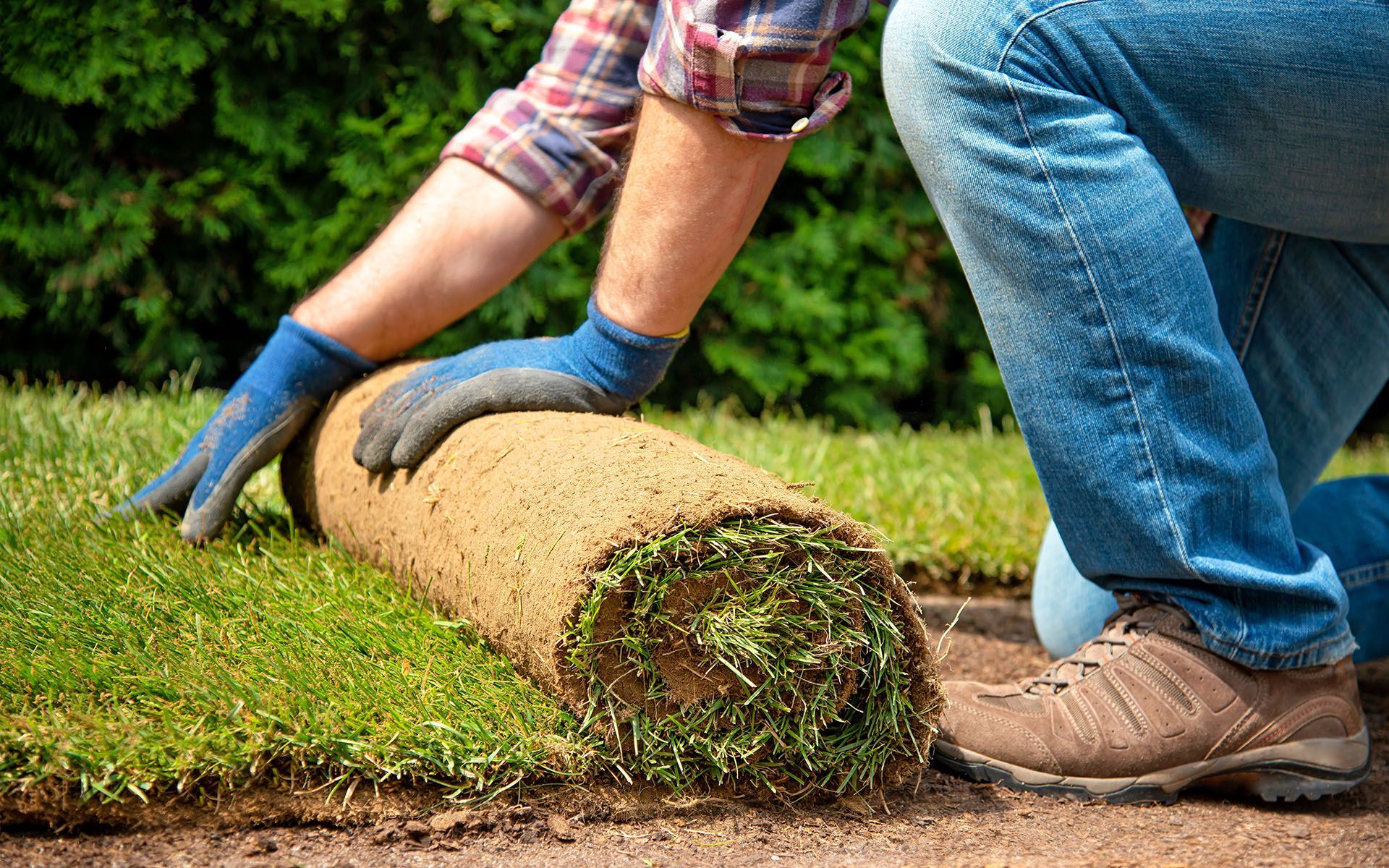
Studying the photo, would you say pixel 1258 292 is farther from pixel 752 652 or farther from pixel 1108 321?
pixel 752 652

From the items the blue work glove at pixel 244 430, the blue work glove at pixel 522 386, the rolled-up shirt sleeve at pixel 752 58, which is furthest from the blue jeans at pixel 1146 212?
the blue work glove at pixel 244 430

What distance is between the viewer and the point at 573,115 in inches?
86.5

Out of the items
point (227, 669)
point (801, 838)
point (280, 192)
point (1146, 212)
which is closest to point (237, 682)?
point (227, 669)

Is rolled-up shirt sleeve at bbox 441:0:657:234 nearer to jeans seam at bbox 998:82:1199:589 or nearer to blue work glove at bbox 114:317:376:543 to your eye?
blue work glove at bbox 114:317:376:543

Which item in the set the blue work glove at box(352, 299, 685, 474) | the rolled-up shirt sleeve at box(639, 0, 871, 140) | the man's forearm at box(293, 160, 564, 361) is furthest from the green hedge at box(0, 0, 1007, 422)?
the rolled-up shirt sleeve at box(639, 0, 871, 140)

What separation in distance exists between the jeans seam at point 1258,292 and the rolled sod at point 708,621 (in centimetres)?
99

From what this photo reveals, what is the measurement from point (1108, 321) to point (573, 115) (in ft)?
3.80

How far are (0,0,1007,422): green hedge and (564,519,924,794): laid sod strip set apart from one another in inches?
123

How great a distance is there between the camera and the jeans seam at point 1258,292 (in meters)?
2.03

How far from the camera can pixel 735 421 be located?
4301mm

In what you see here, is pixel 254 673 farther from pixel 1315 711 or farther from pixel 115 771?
pixel 1315 711

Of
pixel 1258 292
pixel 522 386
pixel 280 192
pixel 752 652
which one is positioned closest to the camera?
pixel 752 652

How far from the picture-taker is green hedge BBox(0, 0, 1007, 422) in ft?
13.8

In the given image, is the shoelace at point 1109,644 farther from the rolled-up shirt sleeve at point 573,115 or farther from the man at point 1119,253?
the rolled-up shirt sleeve at point 573,115
